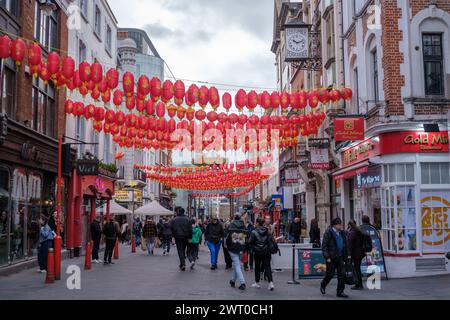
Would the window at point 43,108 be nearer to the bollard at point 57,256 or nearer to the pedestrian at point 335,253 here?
the bollard at point 57,256

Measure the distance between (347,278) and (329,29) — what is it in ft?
49.6

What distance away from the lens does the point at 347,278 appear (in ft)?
40.2

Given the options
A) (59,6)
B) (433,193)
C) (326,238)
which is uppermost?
(59,6)

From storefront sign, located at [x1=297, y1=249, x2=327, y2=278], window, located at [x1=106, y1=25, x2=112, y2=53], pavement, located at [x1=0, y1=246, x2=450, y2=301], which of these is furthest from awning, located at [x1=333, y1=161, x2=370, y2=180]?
window, located at [x1=106, y1=25, x2=112, y2=53]

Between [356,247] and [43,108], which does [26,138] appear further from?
[356,247]

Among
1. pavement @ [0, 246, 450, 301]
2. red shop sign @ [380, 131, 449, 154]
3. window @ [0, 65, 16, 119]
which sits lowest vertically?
pavement @ [0, 246, 450, 301]

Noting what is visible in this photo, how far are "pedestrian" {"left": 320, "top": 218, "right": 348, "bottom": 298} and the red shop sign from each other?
4790mm

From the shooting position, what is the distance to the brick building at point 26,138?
15.7 m

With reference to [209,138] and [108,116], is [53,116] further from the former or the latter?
[209,138]

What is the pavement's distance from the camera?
11.1 m

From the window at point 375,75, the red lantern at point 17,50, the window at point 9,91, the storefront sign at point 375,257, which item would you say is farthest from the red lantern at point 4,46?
the window at point 375,75

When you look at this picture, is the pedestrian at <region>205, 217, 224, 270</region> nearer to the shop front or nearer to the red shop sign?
the shop front
